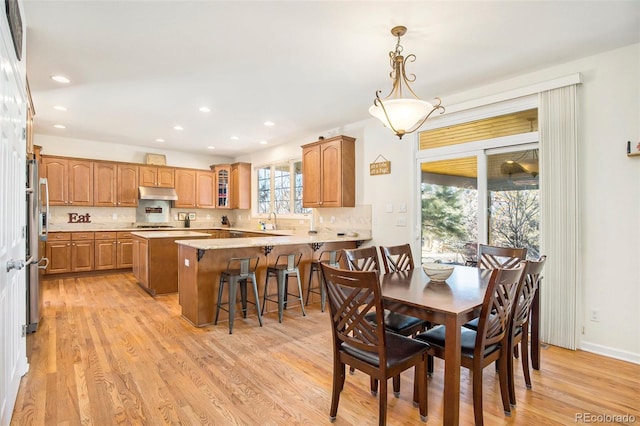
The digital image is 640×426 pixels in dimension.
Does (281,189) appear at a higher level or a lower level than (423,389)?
higher

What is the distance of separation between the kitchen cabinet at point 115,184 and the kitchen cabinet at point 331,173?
3862mm

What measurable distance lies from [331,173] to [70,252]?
486 cm

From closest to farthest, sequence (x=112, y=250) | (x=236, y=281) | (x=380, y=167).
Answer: (x=236, y=281)
(x=380, y=167)
(x=112, y=250)

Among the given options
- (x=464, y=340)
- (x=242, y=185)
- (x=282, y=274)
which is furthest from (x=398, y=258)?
(x=242, y=185)

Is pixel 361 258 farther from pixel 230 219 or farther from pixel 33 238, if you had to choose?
pixel 230 219

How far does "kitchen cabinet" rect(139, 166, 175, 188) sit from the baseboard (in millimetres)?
7340

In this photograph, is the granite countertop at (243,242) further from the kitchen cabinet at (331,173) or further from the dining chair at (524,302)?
the dining chair at (524,302)

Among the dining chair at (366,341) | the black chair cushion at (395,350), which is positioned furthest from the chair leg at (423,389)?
the black chair cushion at (395,350)

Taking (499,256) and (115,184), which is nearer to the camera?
(499,256)

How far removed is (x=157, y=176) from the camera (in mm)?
7215

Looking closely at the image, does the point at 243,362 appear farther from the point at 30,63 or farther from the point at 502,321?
the point at 30,63

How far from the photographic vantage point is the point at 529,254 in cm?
352

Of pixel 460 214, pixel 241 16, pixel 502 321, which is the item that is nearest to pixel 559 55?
pixel 460 214

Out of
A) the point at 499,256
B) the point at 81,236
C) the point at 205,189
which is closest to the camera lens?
the point at 499,256
